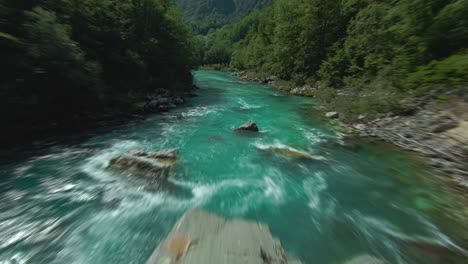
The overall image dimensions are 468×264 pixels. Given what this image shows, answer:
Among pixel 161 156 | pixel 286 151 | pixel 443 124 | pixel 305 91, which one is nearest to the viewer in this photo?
pixel 161 156

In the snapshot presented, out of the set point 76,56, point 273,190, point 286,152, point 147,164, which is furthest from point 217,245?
point 76,56

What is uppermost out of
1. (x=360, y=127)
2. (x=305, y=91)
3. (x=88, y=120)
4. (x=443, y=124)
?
(x=443, y=124)

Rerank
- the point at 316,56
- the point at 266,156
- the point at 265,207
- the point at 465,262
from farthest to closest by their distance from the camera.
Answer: the point at 316,56 → the point at 266,156 → the point at 265,207 → the point at 465,262

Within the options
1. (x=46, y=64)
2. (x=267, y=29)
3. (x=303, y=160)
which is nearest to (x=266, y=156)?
(x=303, y=160)

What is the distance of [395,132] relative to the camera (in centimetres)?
1123

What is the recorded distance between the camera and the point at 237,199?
23.8ft

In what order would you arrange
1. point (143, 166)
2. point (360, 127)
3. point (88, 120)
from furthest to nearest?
point (88, 120) → point (360, 127) → point (143, 166)

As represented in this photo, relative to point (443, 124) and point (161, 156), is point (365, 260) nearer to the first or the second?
point (161, 156)

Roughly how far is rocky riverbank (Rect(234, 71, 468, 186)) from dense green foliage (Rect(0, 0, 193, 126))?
1393 cm

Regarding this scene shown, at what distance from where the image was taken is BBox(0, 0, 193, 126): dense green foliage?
9.84 meters

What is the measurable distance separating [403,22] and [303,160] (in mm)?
10310

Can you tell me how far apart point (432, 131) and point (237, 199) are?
8.24 m

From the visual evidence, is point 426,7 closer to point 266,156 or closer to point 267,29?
point 266,156

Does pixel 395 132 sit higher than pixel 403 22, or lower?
lower
